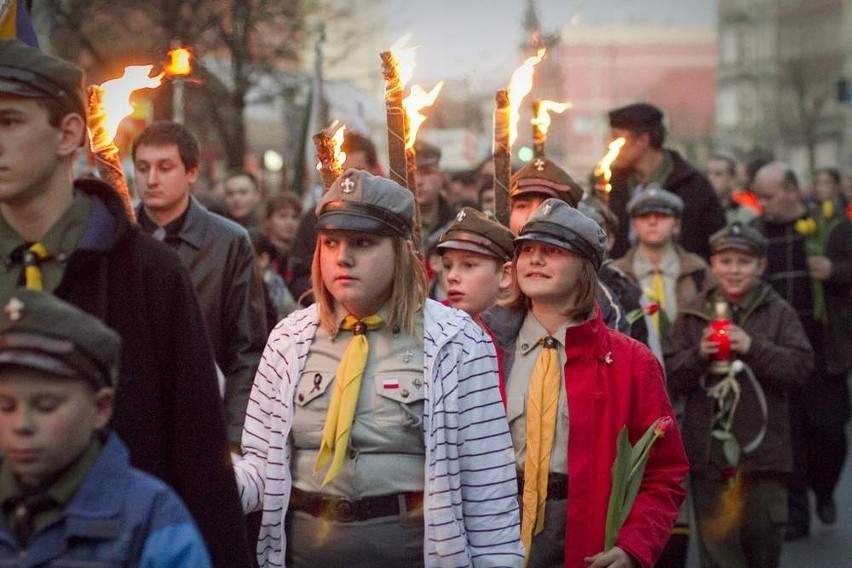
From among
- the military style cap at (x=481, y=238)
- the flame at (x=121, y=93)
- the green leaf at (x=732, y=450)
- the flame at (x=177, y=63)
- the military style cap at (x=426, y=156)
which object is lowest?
the green leaf at (x=732, y=450)

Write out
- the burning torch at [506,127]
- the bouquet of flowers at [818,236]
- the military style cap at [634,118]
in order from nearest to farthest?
Answer: 1. the burning torch at [506,127]
2. the military style cap at [634,118]
3. the bouquet of flowers at [818,236]

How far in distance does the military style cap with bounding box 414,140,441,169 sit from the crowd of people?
2.73 m

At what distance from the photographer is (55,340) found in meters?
3.67

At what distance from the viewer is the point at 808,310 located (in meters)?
12.9

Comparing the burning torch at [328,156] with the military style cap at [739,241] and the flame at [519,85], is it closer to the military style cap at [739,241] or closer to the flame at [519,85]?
the flame at [519,85]

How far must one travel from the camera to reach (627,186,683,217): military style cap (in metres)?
10.5

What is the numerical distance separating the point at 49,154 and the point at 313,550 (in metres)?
1.70

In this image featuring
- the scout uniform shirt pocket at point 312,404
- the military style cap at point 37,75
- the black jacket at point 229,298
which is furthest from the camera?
the black jacket at point 229,298

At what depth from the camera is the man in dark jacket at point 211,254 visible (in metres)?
7.76

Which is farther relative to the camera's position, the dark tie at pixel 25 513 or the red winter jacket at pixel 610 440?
the red winter jacket at pixel 610 440

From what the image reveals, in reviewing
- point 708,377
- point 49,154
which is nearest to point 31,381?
point 49,154

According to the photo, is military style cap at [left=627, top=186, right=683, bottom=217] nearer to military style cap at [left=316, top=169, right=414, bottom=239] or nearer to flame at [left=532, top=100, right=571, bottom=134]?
flame at [left=532, top=100, right=571, bottom=134]

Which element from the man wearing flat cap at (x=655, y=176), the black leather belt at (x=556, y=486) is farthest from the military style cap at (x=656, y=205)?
the black leather belt at (x=556, y=486)

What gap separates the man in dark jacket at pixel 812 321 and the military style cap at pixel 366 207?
282 inches
